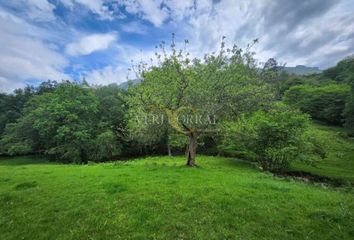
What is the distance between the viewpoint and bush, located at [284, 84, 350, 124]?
72312mm

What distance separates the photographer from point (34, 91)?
84625 mm

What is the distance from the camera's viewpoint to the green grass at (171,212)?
9.65m

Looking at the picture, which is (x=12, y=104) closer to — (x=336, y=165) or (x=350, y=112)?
(x=336, y=165)

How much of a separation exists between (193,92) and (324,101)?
230ft

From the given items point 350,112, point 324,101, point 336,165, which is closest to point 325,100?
point 324,101

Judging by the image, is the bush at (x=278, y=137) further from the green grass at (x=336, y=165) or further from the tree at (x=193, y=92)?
the tree at (x=193, y=92)

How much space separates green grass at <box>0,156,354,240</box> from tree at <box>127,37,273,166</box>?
7279 mm

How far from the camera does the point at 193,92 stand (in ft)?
70.8

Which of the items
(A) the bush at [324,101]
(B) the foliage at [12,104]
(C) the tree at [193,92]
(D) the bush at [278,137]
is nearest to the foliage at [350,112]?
(A) the bush at [324,101]

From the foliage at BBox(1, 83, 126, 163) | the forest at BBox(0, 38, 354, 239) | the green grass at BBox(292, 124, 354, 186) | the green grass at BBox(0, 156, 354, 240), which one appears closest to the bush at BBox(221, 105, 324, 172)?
the forest at BBox(0, 38, 354, 239)

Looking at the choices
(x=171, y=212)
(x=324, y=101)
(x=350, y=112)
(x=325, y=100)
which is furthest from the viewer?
(x=324, y=101)

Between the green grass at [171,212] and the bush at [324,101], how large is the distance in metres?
67.8

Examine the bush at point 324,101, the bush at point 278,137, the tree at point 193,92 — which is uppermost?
the bush at point 324,101

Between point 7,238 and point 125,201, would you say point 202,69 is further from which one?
point 7,238
